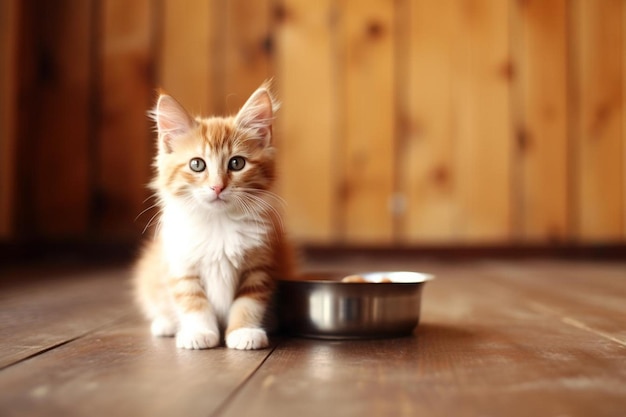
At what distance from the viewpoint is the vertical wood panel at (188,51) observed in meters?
3.18

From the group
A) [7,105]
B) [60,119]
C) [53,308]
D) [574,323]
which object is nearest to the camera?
[574,323]

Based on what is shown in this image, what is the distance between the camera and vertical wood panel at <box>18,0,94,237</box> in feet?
10.3

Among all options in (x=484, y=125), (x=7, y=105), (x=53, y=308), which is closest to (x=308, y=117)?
(x=484, y=125)

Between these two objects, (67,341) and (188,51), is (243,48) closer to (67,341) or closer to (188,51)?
(188,51)

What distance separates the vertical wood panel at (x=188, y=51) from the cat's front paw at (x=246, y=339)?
6.69 feet

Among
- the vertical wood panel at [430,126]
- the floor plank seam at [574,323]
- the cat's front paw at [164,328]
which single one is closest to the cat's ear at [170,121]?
the cat's front paw at [164,328]

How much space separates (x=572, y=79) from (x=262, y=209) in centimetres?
244

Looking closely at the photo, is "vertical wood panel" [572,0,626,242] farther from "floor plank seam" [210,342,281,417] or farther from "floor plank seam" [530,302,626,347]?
"floor plank seam" [210,342,281,417]

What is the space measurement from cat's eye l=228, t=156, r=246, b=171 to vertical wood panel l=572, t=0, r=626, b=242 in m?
2.40

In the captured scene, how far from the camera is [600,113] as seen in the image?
3289mm

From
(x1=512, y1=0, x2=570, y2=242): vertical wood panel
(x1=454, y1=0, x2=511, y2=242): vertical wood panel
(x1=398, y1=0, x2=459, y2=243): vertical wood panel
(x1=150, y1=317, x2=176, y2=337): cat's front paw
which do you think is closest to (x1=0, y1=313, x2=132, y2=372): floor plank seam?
(x1=150, y1=317, x2=176, y2=337): cat's front paw

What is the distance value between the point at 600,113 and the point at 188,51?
2.07m

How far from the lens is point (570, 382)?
40.2 inches

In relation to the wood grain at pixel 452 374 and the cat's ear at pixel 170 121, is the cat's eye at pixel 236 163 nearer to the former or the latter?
the cat's ear at pixel 170 121
